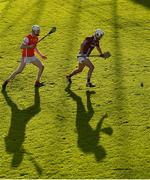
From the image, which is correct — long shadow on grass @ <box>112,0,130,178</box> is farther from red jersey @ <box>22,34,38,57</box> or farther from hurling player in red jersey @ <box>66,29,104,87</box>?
red jersey @ <box>22,34,38,57</box>

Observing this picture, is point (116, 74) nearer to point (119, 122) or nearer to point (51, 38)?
point (119, 122)

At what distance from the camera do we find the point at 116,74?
12.8 m

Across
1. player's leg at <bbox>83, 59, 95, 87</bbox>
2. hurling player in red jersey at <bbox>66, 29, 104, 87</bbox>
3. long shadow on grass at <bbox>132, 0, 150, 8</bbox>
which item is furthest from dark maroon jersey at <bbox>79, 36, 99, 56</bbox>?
long shadow on grass at <bbox>132, 0, 150, 8</bbox>

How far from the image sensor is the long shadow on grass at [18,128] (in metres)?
8.75

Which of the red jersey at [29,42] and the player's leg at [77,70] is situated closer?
the red jersey at [29,42]

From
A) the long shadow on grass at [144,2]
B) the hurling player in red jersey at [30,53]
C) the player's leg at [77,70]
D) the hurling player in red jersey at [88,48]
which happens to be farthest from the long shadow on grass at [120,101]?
the long shadow on grass at [144,2]

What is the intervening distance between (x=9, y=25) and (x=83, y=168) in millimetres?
9748

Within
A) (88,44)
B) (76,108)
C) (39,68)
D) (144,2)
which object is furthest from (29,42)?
(144,2)

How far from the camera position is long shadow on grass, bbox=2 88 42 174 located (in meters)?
8.75

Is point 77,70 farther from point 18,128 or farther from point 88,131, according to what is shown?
point 18,128

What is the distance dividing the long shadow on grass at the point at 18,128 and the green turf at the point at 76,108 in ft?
0.06

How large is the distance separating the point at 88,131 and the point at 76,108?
3.86 ft

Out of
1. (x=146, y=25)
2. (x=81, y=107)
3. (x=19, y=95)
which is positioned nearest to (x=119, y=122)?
(x=81, y=107)

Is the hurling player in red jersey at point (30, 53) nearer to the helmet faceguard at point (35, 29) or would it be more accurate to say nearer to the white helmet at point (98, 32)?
the helmet faceguard at point (35, 29)
